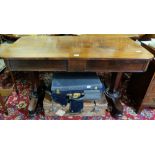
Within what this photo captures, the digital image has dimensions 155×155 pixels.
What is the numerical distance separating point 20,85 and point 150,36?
1.69m

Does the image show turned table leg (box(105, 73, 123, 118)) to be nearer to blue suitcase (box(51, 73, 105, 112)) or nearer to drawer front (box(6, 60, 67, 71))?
blue suitcase (box(51, 73, 105, 112))

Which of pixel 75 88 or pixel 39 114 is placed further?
pixel 39 114

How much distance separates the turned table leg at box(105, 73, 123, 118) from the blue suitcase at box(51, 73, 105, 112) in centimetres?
21

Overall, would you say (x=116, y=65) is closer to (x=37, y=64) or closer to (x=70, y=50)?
(x=70, y=50)

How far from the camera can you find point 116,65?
1013mm

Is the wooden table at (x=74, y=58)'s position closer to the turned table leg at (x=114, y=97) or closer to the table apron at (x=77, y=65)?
the table apron at (x=77, y=65)

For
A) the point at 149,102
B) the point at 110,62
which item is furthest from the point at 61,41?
the point at 149,102

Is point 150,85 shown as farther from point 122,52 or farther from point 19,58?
point 19,58

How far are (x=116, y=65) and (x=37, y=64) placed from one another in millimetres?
548

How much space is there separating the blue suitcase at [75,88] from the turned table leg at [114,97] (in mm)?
211

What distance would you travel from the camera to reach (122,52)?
1.02m

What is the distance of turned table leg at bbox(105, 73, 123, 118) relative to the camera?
130cm

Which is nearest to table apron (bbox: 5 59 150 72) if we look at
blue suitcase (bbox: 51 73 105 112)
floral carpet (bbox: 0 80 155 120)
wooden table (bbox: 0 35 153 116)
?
wooden table (bbox: 0 35 153 116)

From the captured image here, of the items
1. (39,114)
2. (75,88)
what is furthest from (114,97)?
(39,114)
